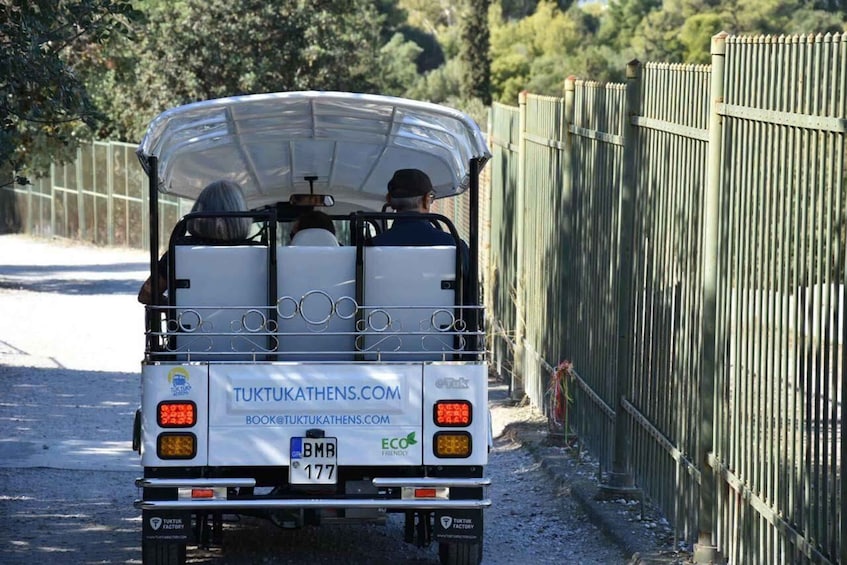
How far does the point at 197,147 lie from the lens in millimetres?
8695

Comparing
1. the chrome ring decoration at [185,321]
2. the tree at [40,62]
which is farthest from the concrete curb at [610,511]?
the tree at [40,62]

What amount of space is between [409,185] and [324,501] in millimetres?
1993

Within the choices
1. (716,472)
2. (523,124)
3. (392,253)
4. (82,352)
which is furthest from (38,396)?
(716,472)

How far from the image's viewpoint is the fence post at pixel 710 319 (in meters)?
6.68

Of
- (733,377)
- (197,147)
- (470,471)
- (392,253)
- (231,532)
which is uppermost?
(197,147)

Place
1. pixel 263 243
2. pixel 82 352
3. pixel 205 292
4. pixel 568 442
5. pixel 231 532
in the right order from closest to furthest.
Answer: pixel 205 292 → pixel 263 243 → pixel 231 532 → pixel 568 442 → pixel 82 352

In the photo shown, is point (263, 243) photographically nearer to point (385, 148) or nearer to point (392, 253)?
point (392, 253)

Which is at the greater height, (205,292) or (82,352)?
(205,292)

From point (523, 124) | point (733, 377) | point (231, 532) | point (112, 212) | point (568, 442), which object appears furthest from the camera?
point (112, 212)

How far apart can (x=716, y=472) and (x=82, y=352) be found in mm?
11349

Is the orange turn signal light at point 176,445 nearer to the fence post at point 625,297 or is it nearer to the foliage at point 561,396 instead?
the fence post at point 625,297

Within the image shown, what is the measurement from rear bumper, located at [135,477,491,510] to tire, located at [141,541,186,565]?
326mm

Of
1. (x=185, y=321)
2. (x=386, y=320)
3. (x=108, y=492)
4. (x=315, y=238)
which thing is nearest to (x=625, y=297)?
(x=315, y=238)

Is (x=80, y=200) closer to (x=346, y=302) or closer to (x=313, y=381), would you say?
(x=346, y=302)
